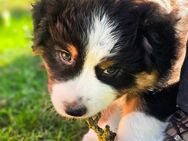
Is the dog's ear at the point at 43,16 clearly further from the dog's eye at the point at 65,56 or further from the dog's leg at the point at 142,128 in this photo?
the dog's leg at the point at 142,128

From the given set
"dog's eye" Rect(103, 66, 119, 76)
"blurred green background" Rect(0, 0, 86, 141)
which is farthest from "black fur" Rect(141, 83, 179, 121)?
"blurred green background" Rect(0, 0, 86, 141)

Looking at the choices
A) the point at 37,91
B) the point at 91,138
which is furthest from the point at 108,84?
the point at 37,91

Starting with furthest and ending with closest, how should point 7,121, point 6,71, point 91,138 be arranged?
point 6,71 < point 7,121 < point 91,138

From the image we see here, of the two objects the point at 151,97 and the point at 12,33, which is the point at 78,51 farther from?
the point at 12,33

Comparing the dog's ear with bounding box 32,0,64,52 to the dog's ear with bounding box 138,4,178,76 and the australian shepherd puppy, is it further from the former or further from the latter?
the dog's ear with bounding box 138,4,178,76

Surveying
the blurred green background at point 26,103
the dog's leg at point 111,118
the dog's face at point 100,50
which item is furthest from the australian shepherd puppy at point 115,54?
the blurred green background at point 26,103

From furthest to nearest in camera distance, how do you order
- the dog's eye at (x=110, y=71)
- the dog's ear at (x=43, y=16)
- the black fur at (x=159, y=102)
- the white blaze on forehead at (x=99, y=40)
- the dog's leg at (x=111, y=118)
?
the dog's leg at (x=111, y=118) → the black fur at (x=159, y=102) → the dog's ear at (x=43, y=16) → the dog's eye at (x=110, y=71) → the white blaze on forehead at (x=99, y=40)
